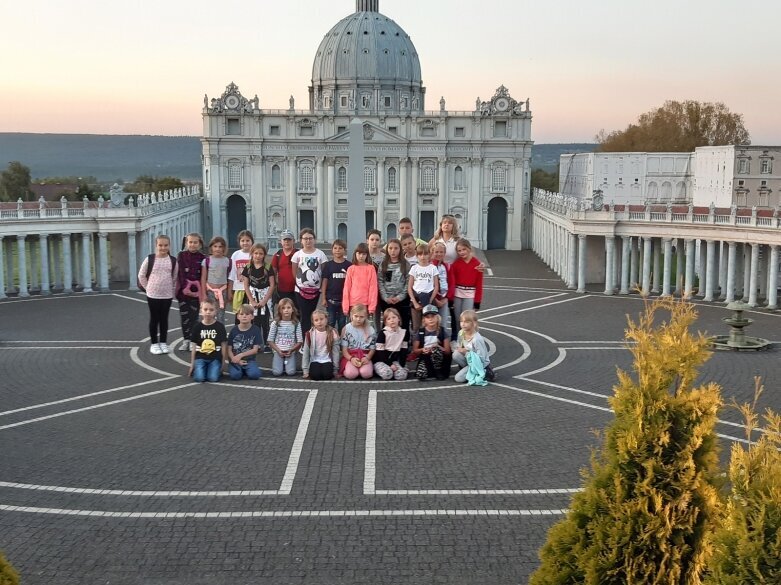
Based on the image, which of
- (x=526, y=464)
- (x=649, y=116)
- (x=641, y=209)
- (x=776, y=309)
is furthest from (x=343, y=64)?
(x=526, y=464)

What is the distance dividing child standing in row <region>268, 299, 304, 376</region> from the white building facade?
217 ft

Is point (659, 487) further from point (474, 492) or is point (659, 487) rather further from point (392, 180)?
point (392, 180)

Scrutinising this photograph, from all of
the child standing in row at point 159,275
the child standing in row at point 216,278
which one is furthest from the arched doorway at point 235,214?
the child standing in row at point 216,278

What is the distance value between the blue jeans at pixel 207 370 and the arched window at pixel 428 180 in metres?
71.5

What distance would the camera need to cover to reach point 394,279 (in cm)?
2373

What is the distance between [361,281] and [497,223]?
71.2m

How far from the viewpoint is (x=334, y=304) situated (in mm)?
24531

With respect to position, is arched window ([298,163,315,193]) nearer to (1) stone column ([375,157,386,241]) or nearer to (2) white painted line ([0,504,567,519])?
(1) stone column ([375,157,386,241])

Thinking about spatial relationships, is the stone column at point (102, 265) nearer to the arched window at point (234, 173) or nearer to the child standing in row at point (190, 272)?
the child standing in row at point (190, 272)

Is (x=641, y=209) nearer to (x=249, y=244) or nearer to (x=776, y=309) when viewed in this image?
(x=776, y=309)

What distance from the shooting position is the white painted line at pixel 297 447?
15.2m

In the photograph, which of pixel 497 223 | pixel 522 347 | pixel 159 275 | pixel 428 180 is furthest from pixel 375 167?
pixel 159 275

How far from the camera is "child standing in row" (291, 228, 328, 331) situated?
949 inches

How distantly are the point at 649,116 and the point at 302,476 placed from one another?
392ft
